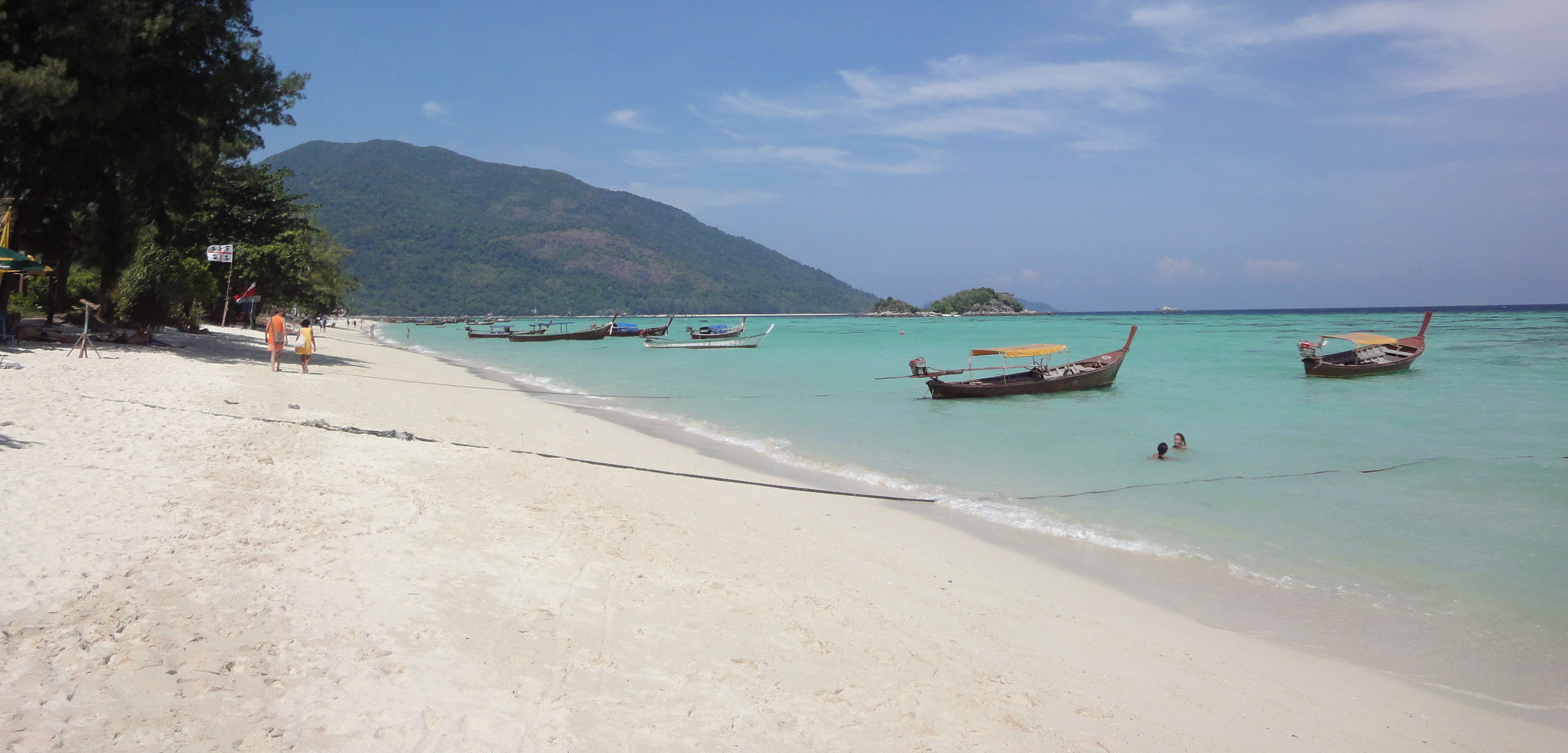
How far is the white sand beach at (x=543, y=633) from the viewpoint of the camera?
10.4 feet

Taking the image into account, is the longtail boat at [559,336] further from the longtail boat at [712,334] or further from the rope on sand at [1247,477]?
the rope on sand at [1247,477]

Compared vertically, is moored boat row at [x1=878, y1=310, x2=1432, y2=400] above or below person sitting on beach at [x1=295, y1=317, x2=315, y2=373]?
above

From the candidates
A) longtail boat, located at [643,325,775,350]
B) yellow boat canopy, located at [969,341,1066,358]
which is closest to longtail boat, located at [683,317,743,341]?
longtail boat, located at [643,325,775,350]

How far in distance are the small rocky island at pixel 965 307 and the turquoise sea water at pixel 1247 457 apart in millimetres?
156357

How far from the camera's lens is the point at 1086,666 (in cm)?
453

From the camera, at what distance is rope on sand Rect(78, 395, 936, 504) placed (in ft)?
29.1

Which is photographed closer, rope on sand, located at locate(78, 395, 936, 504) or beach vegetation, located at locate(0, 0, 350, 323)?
rope on sand, located at locate(78, 395, 936, 504)

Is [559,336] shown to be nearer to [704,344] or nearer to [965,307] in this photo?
[704,344]

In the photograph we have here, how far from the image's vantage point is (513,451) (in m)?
9.49

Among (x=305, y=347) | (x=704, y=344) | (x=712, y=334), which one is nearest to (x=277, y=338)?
(x=305, y=347)

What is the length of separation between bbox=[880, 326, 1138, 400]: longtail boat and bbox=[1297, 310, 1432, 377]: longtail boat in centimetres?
740

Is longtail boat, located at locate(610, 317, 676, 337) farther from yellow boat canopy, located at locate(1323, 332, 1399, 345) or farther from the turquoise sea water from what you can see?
yellow boat canopy, located at locate(1323, 332, 1399, 345)

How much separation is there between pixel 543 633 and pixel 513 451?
576cm

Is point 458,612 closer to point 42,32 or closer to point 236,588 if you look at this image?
point 236,588
